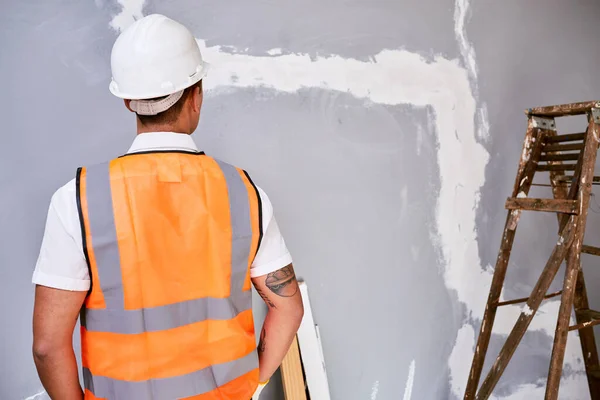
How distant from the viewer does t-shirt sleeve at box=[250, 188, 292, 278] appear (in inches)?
45.4

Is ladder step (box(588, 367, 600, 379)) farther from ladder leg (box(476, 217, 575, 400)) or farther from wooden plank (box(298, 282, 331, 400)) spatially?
wooden plank (box(298, 282, 331, 400))

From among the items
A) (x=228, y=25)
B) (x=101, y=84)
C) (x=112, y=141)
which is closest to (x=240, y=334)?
(x=112, y=141)

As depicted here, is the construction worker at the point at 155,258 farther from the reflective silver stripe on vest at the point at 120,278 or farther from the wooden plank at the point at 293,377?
the wooden plank at the point at 293,377

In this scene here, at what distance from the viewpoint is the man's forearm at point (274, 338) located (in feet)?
4.12

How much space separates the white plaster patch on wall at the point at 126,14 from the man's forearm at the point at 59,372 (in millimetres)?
1139

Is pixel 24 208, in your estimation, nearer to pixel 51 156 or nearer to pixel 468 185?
pixel 51 156

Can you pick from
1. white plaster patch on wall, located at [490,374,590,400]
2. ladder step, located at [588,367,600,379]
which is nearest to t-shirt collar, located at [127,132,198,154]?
ladder step, located at [588,367,600,379]

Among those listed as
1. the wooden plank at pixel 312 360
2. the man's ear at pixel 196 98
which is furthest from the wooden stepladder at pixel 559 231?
the man's ear at pixel 196 98

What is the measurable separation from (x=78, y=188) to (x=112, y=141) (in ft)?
2.83

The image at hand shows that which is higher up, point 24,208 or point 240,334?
point 24,208

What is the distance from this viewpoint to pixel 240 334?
1103 millimetres

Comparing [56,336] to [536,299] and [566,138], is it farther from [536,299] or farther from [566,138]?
[566,138]

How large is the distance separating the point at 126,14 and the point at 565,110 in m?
1.62

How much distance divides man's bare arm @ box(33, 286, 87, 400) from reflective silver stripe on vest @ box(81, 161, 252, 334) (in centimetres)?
4
